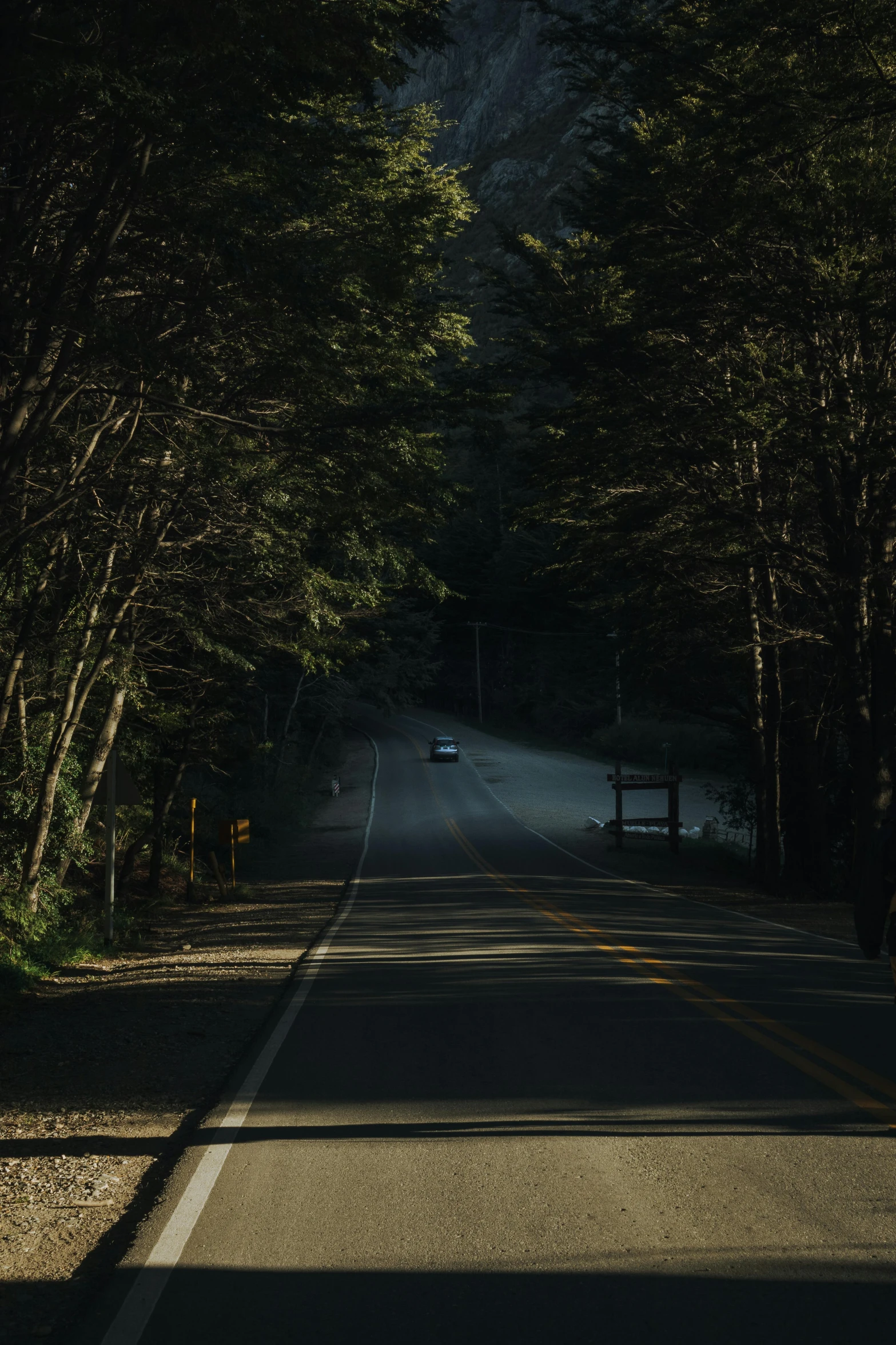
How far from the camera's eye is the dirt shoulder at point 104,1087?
4.59 meters

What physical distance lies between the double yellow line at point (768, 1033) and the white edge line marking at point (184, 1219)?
11.2 ft

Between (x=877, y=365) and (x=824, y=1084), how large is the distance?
43.1 feet

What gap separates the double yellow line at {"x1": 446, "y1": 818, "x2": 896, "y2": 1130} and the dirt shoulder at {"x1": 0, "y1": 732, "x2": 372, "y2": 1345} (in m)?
3.69

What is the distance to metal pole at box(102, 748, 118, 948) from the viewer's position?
14.3 metres

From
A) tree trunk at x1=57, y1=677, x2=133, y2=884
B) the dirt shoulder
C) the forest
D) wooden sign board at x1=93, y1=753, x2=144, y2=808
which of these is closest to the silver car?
the forest

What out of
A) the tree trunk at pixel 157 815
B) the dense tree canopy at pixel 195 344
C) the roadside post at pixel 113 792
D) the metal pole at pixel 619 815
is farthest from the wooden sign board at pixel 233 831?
the metal pole at pixel 619 815

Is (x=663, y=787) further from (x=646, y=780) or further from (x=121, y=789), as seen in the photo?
(x=121, y=789)

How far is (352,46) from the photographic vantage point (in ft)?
32.0

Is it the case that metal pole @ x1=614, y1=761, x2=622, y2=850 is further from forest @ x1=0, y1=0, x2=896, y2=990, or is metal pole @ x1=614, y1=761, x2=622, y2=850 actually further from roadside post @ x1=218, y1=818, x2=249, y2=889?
roadside post @ x1=218, y1=818, x2=249, y2=889

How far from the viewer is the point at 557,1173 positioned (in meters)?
5.30

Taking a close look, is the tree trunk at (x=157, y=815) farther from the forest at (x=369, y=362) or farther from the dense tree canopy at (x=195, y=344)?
the dense tree canopy at (x=195, y=344)

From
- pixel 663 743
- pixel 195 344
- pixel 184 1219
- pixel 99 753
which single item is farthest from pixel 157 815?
pixel 663 743

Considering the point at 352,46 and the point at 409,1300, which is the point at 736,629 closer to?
the point at 352,46

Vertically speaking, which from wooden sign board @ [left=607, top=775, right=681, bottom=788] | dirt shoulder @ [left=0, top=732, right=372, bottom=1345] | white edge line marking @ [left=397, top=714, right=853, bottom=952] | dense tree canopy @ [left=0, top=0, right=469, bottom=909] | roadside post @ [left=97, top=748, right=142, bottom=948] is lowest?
A: white edge line marking @ [left=397, top=714, right=853, bottom=952]
